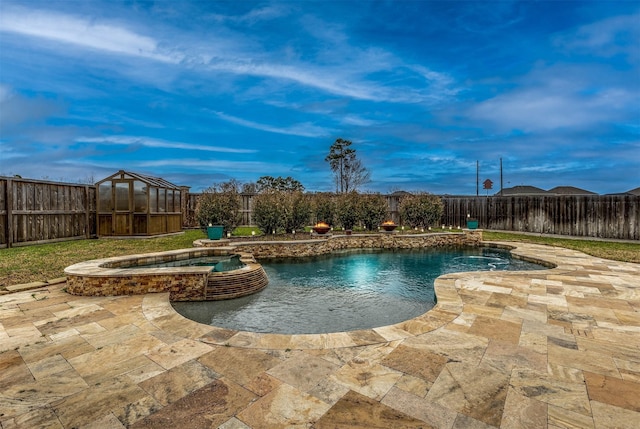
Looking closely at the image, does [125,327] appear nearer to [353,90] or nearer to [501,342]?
[501,342]

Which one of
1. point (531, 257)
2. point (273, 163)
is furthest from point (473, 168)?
point (531, 257)

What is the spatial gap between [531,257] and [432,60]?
24.6ft

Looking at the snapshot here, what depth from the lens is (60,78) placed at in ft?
29.9

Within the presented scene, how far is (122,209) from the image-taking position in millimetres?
11109

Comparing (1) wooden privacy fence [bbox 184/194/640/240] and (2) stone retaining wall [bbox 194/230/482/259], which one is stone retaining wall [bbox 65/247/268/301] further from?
(1) wooden privacy fence [bbox 184/194/640/240]

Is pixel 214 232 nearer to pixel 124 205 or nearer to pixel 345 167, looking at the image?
pixel 124 205

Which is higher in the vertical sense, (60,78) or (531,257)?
(60,78)

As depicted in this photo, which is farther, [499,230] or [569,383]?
[499,230]

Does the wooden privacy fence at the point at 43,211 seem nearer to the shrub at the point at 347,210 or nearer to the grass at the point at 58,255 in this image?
the grass at the point at 58,255

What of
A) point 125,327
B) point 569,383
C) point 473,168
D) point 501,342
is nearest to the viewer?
point 569,383

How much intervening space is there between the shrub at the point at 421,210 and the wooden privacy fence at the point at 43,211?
12.8m

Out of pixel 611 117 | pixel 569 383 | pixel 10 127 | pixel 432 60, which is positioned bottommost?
pixel 569 383

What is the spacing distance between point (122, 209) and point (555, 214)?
17407mm

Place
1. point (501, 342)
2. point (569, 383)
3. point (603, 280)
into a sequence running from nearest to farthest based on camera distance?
point (569, 383), point (501, 342), point (603, 280)
